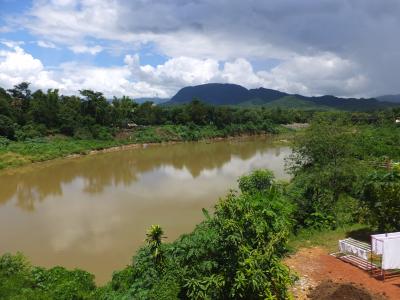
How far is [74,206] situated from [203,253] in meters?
16.5

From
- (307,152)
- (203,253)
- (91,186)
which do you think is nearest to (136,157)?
(91,186)

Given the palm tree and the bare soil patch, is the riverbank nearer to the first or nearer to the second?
the palm tree

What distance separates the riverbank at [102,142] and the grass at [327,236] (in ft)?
94.2

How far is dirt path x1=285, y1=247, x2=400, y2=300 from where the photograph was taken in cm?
976

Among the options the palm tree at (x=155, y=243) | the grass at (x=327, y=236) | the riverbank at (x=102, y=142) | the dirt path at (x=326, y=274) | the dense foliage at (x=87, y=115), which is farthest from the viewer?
the dense foliage at (x=87, y=115)

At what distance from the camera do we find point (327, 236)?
14125 millimetres

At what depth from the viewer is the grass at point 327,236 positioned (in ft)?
43.5

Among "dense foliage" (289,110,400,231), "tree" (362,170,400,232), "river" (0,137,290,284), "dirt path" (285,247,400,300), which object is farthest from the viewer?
"river" (0,137,290,284)

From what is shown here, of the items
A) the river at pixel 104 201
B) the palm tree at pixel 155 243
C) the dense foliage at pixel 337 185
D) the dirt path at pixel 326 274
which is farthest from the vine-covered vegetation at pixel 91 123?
the dirt path at pixel 326 274

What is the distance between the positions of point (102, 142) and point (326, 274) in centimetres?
4267

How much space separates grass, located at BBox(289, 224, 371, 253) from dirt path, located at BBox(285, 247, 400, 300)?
0.54 metres

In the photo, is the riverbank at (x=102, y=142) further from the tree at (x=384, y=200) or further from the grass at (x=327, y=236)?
the tree at (x=384, y=200)

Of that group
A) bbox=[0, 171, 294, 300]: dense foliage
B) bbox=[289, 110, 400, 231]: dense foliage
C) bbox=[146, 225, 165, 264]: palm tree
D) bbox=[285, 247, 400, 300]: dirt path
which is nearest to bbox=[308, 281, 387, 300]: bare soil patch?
bbox=[285, 247, 400, 300]: dirt path

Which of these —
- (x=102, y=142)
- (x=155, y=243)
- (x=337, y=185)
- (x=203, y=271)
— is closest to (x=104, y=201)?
(x=337, y=185)
